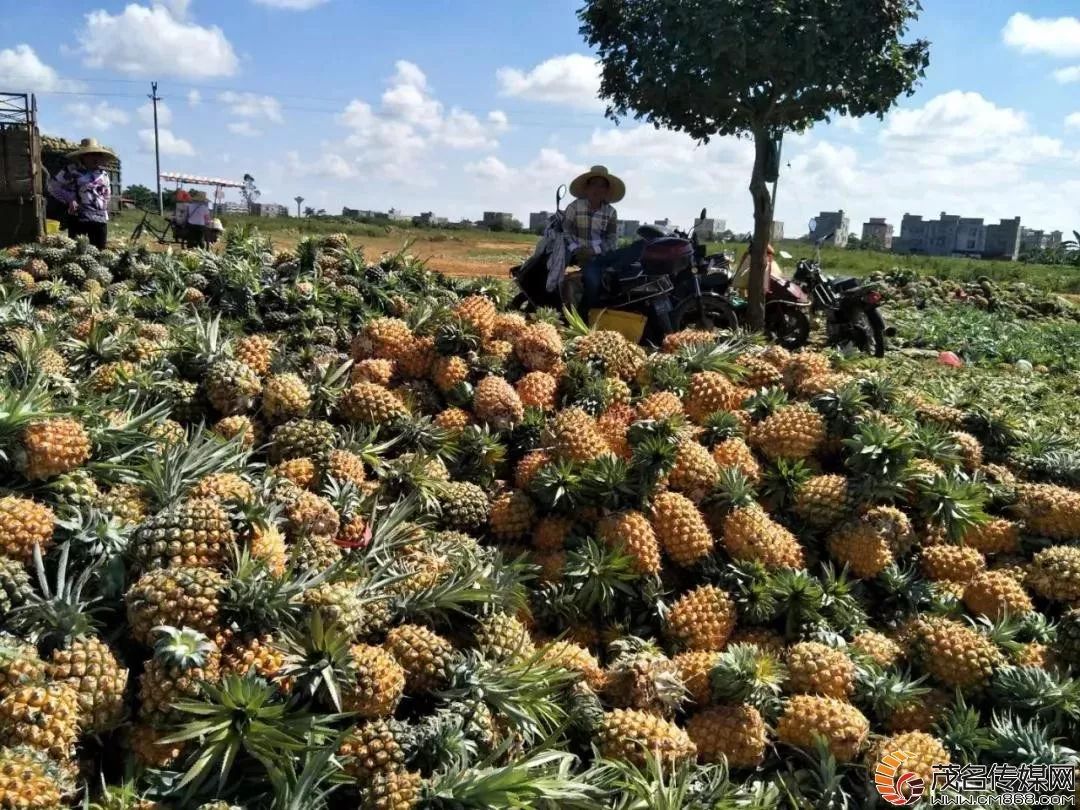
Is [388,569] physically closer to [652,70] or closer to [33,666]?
[33,666]

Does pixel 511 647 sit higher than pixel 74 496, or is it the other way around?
pixel 74 496

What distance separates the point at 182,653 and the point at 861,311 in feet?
34.1

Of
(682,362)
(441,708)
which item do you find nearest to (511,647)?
(441,708)

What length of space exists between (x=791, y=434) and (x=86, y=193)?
10.1m

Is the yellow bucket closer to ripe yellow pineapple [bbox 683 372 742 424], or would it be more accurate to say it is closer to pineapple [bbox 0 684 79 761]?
ripe yellow pineapple [bbox 683 372 742 424]

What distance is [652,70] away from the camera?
9.81 meters

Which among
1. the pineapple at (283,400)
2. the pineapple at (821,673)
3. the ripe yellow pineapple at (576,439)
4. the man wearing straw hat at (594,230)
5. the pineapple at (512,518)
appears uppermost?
the man wearing straw hat at (594,230)

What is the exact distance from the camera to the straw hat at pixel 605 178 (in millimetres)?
9500

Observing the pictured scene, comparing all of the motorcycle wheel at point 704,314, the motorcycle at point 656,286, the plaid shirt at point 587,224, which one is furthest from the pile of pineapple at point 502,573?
the plaid shirt at point 587,224

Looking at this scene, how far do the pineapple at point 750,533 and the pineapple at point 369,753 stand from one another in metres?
1.55

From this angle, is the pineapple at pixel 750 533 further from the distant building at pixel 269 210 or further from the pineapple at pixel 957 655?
the distant building at pixel 269 210

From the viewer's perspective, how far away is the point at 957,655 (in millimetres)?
2939

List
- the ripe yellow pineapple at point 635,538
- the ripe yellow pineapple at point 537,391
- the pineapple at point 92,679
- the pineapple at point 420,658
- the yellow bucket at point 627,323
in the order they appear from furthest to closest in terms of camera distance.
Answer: the yellow bucket at point 627,323 → the ripe yellow pineapple at point 537,391 → the ripe yellow pineapple at point 635,538 → the pineapple at point 420,658 → the pineapple at point 92,679

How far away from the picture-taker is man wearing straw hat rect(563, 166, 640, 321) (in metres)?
8.78
